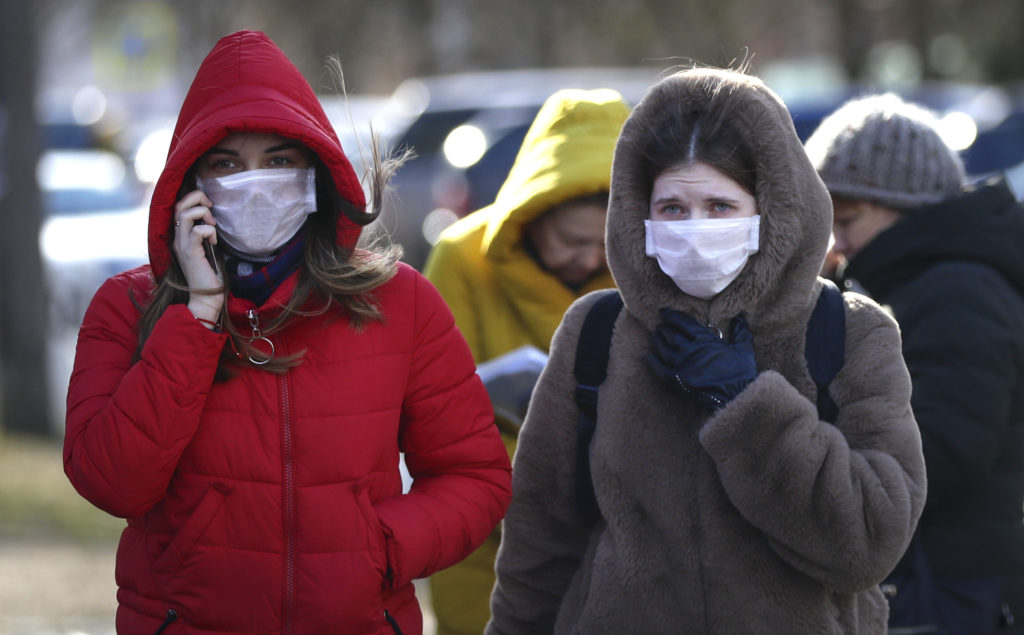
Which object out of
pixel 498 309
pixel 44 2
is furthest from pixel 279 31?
pixel 498 309

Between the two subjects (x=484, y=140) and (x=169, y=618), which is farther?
(x=484, y=140)

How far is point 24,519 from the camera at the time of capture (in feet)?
24.0

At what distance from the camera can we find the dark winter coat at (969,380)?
3.01 metres

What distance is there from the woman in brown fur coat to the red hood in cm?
60

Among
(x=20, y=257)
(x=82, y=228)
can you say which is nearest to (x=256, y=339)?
(x=20, y=257)

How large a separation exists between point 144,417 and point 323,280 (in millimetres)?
453

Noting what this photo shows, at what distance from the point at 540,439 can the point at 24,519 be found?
5409 mm

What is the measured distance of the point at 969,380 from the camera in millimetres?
3033

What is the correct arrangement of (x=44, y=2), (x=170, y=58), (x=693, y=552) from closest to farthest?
(x=693, y=552) < (x=44, y=2) < (x=170, y=58)

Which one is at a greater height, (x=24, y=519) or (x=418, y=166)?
(x=418, y=166)

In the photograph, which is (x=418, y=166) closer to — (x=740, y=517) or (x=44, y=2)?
(x=44, y=2)

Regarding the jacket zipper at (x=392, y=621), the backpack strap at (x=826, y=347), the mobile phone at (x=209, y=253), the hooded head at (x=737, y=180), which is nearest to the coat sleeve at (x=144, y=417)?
the mobile phone at (x=209, y=253)

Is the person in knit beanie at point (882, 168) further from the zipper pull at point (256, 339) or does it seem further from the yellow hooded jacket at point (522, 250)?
the zipper pull at point (256, 339)

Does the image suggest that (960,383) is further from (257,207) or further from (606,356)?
(257,207)
